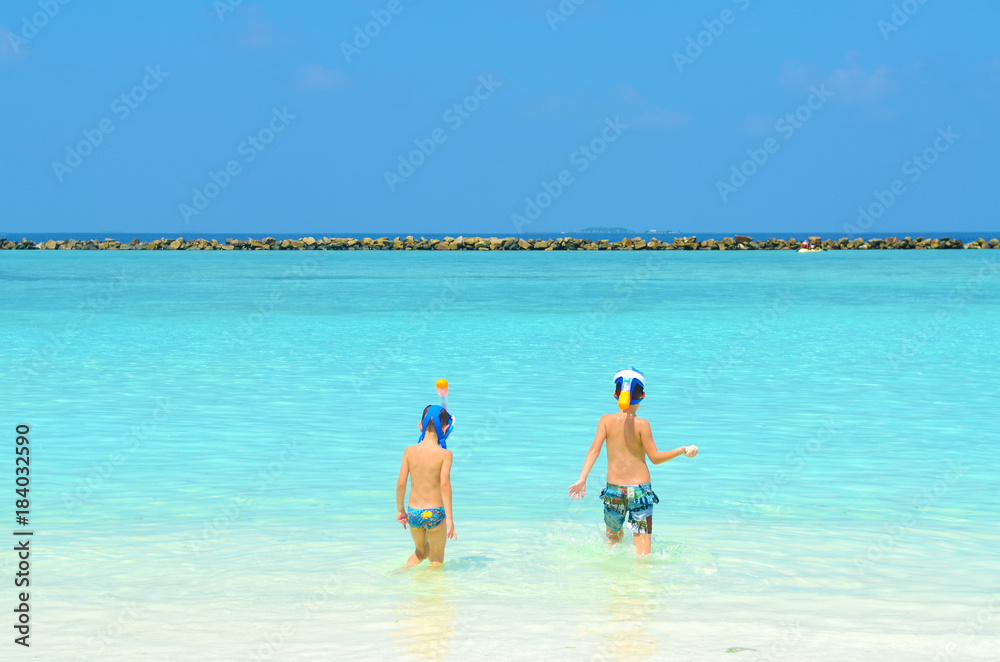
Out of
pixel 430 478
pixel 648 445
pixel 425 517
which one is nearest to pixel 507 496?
pixel 648 445

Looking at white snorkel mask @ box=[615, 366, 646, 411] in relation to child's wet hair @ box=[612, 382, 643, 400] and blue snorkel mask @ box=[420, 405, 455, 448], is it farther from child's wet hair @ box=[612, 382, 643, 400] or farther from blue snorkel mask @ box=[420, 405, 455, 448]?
blue snorkel mask @ box=[420, 405, 455, 448]

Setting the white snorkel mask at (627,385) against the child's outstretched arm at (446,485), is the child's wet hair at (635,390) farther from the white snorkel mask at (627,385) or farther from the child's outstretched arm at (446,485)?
the child's outstretched arm at (446,485)

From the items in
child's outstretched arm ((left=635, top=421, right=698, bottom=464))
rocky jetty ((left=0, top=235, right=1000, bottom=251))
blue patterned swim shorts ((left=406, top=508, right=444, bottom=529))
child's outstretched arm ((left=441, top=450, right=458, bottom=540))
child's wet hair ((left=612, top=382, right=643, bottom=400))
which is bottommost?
blue patterned swim shorts ((left=406, top=508, right=444, bottom=529))

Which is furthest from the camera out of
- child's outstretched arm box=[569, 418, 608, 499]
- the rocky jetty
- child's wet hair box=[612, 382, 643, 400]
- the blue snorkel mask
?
the rocky jetty

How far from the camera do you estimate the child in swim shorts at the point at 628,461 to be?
771cm

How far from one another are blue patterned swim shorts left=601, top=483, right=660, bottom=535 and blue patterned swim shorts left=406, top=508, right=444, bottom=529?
1302 millimetres

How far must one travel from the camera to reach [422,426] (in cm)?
732

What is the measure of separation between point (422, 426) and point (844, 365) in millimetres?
14846

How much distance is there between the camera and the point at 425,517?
7355 mm

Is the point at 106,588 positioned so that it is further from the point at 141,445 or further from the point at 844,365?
the point at 844,365

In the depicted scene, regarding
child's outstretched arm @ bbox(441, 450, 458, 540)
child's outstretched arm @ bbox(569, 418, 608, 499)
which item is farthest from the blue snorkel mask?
child's outstretched arm @ bbox(569, 418, 608, 499)

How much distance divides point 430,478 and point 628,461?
1468 mm

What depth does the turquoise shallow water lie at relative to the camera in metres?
6.49

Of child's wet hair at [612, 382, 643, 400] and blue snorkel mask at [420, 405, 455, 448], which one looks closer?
blue snorkel mask at [420, 405, 455, 448]
